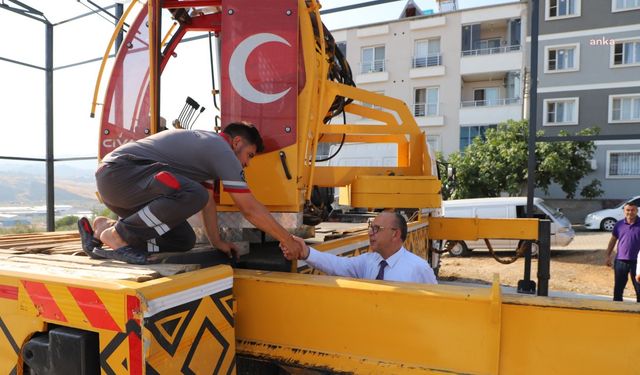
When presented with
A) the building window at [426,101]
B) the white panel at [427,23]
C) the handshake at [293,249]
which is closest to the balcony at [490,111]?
the building window at [426,101]

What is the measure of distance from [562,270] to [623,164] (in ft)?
43.8

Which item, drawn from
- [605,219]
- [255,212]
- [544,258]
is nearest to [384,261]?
[255,212]

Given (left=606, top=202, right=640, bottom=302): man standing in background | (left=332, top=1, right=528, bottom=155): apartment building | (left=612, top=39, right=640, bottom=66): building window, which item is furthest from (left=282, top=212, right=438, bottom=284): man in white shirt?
(left=332, top=1, right=528, bottom=155): apartment building

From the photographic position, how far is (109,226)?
2.58m

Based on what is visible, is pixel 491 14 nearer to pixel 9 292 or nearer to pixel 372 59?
pixel 372 59

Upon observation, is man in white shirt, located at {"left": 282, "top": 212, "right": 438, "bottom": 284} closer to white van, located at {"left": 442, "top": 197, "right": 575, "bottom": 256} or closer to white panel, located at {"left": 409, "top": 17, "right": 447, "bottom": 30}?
white van, located at {"left": 442, "top": 197, "right": 575, "bottom": 256}

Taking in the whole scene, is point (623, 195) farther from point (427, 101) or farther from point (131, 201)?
point (131, 201)

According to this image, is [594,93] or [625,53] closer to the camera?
[625,53]

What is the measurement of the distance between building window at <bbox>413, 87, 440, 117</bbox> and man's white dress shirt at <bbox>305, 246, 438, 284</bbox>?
2347cm

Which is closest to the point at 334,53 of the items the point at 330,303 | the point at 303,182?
the point at 303,182

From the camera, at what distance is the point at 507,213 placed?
515 inches

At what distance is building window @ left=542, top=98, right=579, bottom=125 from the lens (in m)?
20.4

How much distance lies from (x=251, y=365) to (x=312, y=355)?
46cm

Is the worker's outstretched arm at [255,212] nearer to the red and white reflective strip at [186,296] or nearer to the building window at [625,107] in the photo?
the red and white reflective strip at [186,296]
